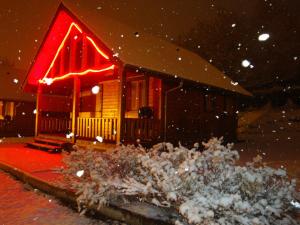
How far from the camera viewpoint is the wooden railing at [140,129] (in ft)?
38.4

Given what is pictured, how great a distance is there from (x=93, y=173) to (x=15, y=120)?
74.7ft

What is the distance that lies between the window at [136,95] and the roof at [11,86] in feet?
44.2

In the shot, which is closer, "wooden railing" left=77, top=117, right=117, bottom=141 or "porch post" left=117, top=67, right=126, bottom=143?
"porch post" left=117, top=67, right=126, bottom=143

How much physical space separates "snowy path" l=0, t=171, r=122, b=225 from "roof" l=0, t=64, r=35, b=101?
19869 mm

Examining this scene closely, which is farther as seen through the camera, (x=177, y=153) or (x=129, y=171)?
(x=129, y=171)

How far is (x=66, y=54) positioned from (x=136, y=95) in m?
3.90

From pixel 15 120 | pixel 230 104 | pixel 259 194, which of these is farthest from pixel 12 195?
pixel 15 120

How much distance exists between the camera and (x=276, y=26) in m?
34.9

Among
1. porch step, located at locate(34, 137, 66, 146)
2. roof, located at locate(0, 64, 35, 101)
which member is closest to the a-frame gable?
porch step, located at locate(34, 137, 66, 146)

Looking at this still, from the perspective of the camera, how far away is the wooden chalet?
12.0m

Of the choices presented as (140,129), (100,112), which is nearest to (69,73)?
(100,112)

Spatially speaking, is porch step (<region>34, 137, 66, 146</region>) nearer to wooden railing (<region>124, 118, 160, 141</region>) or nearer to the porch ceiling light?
wooden railing (<region>124, 118, 160, 141</region>)

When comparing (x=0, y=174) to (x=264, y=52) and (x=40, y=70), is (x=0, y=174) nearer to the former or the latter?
(x=40, y=70)

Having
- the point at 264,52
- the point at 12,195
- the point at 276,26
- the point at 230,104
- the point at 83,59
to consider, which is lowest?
the point at 12,195
